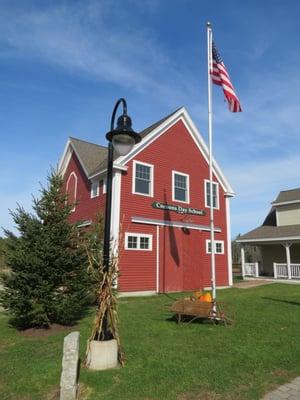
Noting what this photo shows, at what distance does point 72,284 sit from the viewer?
9172 mm

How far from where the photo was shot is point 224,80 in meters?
11.2

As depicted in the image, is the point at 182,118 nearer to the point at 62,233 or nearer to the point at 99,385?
the point at 62,233

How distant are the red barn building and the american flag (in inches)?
262

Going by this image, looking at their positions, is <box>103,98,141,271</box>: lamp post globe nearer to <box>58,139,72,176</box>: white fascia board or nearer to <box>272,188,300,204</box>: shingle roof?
<box>58,139,72,176</box>: white fascia board

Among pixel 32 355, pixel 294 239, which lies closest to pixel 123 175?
pixel 32 355

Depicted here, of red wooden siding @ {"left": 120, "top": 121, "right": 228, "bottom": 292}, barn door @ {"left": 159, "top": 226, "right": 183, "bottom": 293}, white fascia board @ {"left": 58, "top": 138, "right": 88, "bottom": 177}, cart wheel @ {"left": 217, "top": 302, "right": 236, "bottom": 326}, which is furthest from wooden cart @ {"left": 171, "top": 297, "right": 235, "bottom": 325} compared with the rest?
white fascia board @ {"left": 58, "top": 138, "right": 88, "bottom": 177}

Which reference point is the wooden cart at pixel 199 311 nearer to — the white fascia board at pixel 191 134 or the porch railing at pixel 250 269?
the white fascia board at pixel 191 134

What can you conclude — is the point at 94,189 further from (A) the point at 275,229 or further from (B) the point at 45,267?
(A) the point at 275,229

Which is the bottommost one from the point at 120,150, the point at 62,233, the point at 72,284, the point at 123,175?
the point at 72,284

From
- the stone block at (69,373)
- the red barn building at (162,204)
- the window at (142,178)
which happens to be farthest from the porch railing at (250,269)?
the stone block at (69,373)

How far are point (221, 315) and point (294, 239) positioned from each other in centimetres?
1661

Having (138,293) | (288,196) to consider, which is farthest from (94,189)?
(288,196)

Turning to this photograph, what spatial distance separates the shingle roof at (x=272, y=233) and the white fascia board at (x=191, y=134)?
549cm

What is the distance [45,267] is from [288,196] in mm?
24026
